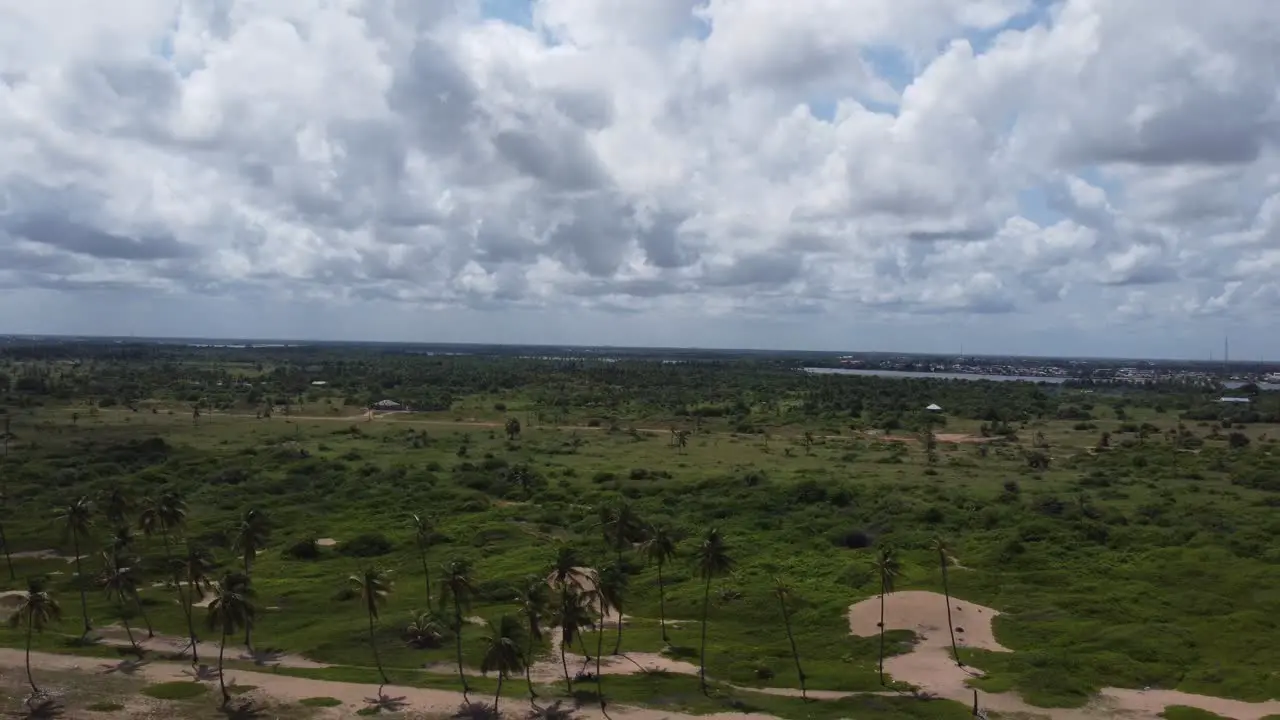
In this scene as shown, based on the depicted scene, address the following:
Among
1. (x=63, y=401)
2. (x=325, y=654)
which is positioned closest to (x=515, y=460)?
(x=325, y=654)

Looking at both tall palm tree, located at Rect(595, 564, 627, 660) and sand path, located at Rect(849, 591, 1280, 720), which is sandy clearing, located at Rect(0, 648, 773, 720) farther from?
sand path, located at Rect(849, 591, 1280, 720)

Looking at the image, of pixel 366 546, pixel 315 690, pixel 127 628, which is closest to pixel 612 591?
pixel 315 690

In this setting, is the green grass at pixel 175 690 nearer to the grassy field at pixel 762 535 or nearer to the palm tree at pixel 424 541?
the grassy field at pixel 762 535

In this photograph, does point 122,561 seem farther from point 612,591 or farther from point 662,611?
point 662,611

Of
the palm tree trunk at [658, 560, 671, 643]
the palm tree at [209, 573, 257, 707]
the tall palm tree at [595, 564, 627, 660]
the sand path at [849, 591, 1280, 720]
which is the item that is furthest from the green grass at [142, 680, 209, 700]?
the sand path at [849, 591, 1280, 720]

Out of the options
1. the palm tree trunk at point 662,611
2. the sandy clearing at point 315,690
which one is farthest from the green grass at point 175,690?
the palm tree trunk at point 662,611

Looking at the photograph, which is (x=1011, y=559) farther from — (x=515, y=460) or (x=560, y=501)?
(x=515, y=460)
